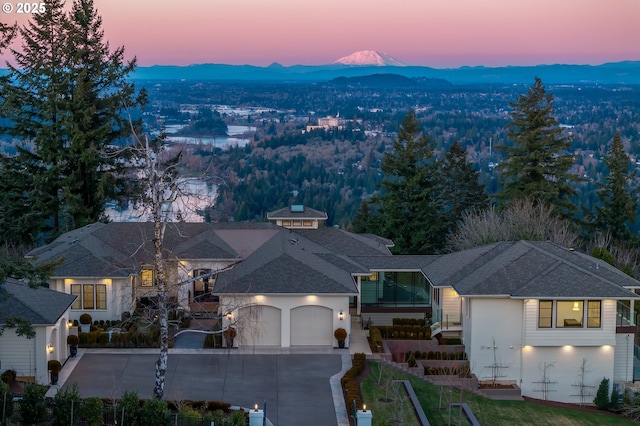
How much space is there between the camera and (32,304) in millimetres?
31062

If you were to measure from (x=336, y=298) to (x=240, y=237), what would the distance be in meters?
9.78

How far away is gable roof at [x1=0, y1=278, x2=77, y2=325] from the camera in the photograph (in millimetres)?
30138

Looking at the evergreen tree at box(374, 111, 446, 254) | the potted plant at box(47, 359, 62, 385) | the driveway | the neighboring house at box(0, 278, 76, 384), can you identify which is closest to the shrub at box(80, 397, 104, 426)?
the driveway

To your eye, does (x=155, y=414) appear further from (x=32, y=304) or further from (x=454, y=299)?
(x=454, y=299)

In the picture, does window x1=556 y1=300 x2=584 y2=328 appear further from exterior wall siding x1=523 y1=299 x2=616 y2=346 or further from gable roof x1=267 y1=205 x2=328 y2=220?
gable roof x1=267 y1=205 x2=328 y2=220

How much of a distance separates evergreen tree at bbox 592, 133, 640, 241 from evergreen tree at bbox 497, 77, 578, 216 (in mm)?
2238

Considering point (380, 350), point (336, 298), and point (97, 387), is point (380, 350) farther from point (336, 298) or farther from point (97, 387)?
point (97, 387)

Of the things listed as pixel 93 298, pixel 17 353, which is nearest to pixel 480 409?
pixel 17 353

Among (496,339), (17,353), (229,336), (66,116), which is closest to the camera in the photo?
(17,353)

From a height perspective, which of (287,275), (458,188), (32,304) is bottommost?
(32,304)

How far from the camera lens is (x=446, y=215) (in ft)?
199

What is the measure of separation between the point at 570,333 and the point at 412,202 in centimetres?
2661

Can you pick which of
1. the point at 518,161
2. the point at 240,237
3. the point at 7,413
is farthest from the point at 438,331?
the point at 518,161

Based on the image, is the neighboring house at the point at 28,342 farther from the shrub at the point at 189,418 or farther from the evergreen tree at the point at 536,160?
the evergreen tree at the point at 536,160
